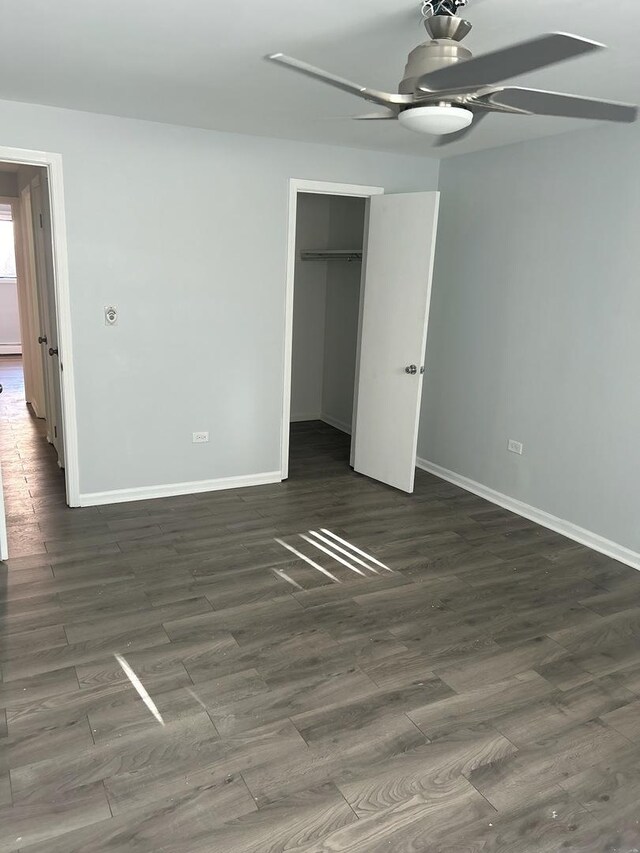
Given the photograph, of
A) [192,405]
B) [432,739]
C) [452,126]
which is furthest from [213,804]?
[192,405]

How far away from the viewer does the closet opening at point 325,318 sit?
617cm

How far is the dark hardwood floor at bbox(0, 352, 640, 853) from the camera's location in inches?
75.3

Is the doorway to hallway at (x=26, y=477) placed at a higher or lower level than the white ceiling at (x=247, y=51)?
lower

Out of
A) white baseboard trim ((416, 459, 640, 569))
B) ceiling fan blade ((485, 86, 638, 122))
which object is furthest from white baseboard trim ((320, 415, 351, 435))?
ceiling fan blade ((485, 86, 638, 122))

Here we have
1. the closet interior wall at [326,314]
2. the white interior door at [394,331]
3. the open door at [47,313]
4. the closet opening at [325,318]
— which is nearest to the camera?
the white interior door at [394,331]

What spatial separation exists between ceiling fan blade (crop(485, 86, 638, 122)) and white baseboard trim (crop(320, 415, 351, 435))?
4.51 m

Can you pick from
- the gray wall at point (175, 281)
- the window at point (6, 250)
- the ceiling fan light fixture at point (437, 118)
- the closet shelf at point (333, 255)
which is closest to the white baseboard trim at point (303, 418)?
the closet shelf at point (333, 255)

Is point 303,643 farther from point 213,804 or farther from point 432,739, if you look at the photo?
point 213,804

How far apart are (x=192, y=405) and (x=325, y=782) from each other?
2.89 m

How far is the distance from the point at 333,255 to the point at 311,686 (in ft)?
15.0

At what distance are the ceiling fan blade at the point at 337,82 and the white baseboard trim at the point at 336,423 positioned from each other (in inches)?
181

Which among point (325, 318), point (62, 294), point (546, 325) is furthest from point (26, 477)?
point (546, 325)

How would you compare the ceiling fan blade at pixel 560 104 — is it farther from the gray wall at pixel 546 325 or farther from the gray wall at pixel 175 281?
the gray wall at pixel 175 281

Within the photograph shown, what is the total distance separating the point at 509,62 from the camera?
1456 mm
